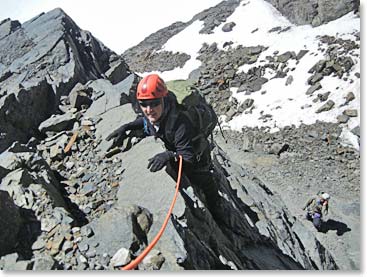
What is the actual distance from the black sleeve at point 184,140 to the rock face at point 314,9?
43.2 feet

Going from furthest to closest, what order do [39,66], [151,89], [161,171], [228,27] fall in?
[228,27] < [39,66] < [161,171] < [151,89]

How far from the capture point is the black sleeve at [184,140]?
344cm

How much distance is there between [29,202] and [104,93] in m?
2.39

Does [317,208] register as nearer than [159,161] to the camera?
No

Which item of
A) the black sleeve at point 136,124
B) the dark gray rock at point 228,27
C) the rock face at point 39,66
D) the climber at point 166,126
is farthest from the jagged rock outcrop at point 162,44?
the climber at point 166,126

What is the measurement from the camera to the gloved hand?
4195 millimetres

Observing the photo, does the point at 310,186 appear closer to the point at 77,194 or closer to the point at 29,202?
the point at 77,194

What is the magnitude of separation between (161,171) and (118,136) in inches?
31.8

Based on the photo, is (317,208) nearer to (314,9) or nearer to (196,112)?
(196,112)

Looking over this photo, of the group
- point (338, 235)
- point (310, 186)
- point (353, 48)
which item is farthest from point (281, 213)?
point (353, 48)

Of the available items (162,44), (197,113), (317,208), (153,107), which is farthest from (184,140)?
(162,44)

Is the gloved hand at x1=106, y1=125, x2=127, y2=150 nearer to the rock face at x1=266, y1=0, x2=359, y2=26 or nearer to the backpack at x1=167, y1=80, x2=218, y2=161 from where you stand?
the backpack at x1=167, y1=80, x2=218, y2=161

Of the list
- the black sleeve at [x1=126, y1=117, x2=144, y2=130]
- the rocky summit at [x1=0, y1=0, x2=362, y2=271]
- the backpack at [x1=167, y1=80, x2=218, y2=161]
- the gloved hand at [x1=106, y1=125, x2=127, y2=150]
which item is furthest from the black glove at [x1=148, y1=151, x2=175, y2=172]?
the gloved hand at [x1=106, y1=125, x2=127, y2=150]

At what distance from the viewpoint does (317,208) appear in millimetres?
8219
